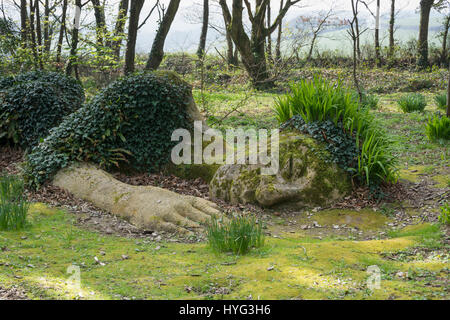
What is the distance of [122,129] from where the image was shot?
7332 millimetres

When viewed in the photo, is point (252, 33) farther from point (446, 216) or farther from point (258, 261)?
point (258, 261)

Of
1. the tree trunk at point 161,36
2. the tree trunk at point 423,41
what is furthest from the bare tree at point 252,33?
the tree trunk at point 423,41

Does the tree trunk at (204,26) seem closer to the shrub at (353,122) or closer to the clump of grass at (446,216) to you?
the shrub at (353,122)

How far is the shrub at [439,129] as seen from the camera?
26.8ft

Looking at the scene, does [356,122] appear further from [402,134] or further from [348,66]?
[348,66]

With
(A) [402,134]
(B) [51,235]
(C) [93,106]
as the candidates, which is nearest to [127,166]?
(C) [93,106]

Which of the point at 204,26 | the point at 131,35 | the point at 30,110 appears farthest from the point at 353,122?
the point at 204,26

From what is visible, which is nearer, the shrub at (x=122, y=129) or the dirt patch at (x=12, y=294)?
the dirt patch at (x=12, y=294)

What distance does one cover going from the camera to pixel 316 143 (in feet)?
21.5

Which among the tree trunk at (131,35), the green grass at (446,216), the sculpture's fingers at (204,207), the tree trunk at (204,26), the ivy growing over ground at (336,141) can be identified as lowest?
the sculpture's fingers at (204,207)

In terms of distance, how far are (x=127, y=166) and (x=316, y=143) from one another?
3374 millimetres

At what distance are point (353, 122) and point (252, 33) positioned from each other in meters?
10.6

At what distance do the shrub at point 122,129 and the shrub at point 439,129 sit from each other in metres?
4.81

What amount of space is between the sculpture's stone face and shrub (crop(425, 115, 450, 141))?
10.3ft
